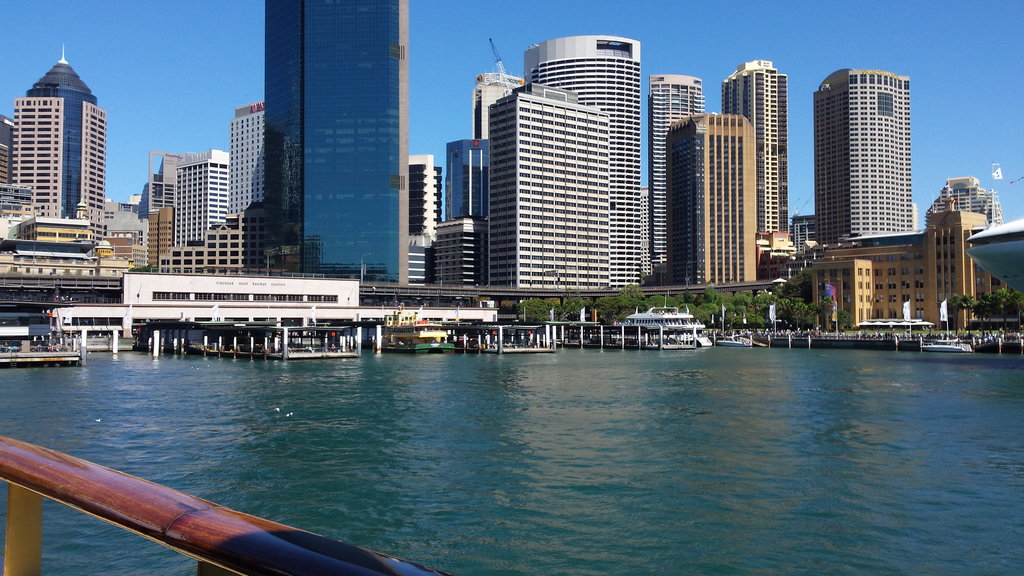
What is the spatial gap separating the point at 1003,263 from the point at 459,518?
11169cm

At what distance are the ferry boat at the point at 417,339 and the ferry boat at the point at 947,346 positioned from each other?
80.6m

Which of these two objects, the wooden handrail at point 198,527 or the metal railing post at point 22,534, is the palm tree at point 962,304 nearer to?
the wooden handrail at point 198,527

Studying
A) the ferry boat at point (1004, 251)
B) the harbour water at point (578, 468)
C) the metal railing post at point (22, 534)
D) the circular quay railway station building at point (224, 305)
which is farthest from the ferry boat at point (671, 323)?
the metal railing post at point (22, 534)

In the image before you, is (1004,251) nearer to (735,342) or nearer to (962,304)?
(735,342)

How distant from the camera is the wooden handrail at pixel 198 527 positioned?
364cm

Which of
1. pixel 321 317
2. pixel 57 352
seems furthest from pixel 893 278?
pixel 57 352

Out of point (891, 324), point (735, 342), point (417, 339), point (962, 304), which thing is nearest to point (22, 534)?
point (417, 339)

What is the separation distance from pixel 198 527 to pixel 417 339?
135 m

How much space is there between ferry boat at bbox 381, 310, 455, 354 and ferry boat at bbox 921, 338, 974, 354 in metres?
80.6

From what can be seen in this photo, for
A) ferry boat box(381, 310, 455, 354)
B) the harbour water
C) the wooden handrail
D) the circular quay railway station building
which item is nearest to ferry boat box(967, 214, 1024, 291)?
the harbour water

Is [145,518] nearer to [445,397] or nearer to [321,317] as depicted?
[445,397]

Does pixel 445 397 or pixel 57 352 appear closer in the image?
pixel 445 397

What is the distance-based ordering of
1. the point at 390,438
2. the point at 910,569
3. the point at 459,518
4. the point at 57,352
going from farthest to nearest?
the point at 57,352
the point at 390,438
the point at 459,518
the point at 910,569

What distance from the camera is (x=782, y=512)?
92.2 feet
